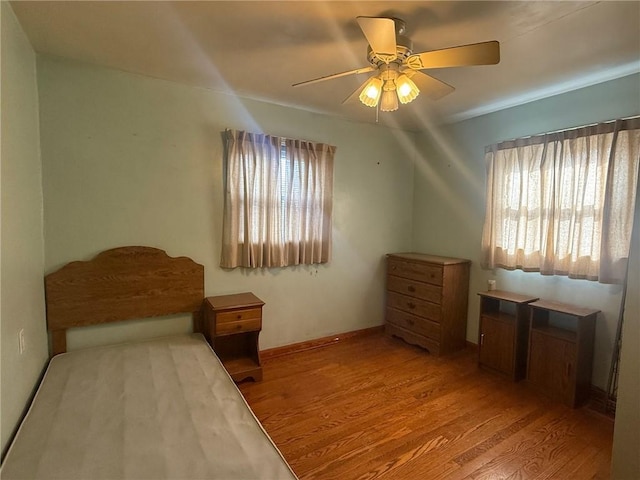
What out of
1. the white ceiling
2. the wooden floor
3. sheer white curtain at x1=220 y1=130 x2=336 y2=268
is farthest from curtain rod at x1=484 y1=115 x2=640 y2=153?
the wooden floor

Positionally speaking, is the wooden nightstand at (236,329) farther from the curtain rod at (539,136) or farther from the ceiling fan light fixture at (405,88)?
the curtain rod at (539,136)

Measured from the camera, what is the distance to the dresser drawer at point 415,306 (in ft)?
11.0

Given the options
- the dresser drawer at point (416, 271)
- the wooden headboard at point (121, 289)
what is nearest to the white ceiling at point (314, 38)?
the wooden headboard at point (121, 289)

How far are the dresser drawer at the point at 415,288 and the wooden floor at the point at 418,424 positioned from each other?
0.64 m

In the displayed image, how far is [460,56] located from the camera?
1.65 meters

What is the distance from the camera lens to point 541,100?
288 centimetres

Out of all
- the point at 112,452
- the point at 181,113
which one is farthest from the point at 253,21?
the point at 112,452

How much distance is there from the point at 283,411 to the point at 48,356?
A: 1726 millimetres

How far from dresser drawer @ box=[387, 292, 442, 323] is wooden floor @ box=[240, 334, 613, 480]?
459 millimetres

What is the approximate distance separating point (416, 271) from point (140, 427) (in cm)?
281

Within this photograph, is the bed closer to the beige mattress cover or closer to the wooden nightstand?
the beige mattress cover

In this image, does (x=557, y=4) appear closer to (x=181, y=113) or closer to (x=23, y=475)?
(x=181, y=113)

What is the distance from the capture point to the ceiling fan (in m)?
1.52

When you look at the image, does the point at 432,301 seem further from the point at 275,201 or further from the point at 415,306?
the point at 275,201
